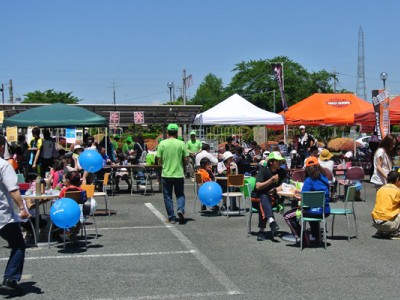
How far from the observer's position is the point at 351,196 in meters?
9.45

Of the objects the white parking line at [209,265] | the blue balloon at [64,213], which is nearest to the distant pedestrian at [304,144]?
the white parking line at [209,265]

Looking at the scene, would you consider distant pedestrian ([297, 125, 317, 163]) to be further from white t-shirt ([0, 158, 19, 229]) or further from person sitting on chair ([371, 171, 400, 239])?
white t-shirt ([0, 158, 19, 229])

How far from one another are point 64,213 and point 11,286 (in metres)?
2.10

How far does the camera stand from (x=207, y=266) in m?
7.55

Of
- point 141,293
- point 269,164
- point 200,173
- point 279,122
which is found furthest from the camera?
point 279,122

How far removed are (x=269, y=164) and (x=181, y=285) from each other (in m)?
3.25

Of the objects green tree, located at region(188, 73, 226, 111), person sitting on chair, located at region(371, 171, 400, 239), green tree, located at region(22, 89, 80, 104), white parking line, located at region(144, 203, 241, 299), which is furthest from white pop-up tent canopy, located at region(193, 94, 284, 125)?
green tree, located at region(188, 73, 226, 111)

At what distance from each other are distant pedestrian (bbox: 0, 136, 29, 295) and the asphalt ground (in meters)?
0.32

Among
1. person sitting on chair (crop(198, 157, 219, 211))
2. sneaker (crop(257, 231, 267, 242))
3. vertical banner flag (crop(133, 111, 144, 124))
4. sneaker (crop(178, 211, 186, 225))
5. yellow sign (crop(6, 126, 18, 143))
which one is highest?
vertical banner flag (crop(133, 111, 144, 124))

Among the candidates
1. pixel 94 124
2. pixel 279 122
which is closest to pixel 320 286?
pixel 94 124

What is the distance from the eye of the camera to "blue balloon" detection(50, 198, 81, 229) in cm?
815

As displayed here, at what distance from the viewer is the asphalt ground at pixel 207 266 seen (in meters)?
6.32

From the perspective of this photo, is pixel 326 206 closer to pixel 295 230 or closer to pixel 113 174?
pixel 295 230

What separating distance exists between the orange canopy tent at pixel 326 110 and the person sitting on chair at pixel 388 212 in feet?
41.5
